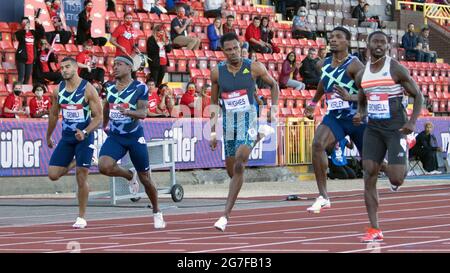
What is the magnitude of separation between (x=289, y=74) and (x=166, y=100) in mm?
6612

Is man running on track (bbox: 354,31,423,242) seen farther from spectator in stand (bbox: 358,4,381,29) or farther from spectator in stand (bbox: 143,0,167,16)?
spectator in stand (bbox: 358,4,381,29)

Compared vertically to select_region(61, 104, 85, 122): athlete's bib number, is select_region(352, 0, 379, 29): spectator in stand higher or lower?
higher

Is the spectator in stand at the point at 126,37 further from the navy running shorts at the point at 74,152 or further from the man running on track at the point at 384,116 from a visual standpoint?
the man running on track at the point at 384,116

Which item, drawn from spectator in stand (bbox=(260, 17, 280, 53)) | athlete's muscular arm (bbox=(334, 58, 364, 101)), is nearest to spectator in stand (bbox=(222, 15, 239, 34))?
spectator in stand (bbox=(260, 17, 280, 53))

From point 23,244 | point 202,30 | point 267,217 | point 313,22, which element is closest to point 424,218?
point 267,217

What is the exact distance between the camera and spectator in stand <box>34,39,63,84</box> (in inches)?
1070

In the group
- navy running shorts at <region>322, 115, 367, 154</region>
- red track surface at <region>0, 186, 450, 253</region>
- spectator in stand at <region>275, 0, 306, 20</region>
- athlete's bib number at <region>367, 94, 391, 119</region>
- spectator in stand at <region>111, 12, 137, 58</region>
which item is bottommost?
red track surface at <region>0, 186, 450, 253</region>

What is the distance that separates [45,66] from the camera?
27.4 meters

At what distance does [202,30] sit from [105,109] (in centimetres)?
1824

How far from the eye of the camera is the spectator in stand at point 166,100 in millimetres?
27391

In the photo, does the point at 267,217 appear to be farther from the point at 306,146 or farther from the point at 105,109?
the point at 306,146

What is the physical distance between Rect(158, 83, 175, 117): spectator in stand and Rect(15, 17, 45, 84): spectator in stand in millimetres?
2959

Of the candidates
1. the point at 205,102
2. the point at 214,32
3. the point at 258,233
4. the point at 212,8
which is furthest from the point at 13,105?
the point at 258,233

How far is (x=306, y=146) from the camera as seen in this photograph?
99.9ft
